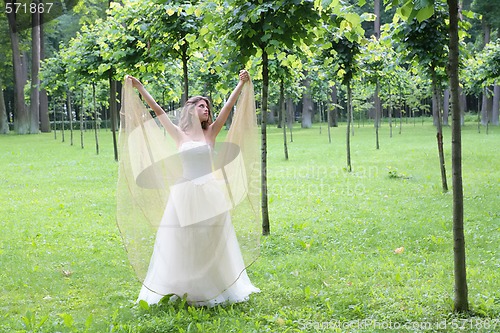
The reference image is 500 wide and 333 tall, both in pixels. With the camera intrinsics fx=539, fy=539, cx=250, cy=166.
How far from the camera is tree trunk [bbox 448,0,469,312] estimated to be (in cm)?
399

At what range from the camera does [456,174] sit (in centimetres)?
418

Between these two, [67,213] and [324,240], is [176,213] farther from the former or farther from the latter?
[67,213]

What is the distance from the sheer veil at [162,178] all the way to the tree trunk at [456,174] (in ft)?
5.87

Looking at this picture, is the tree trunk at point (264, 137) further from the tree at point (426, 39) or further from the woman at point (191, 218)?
the tree at point (426, 39)

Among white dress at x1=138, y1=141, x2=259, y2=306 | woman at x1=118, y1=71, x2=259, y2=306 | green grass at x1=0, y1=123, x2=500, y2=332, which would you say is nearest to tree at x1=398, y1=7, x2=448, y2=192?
green grass at x1=0, y1=123, x2=500, y2=332

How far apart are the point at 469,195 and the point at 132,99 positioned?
7.41 meters

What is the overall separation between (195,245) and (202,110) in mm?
1254

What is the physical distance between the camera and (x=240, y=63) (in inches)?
260

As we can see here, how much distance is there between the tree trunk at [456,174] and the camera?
13.1ft

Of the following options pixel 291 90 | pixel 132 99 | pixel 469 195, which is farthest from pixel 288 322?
pixel 291 90

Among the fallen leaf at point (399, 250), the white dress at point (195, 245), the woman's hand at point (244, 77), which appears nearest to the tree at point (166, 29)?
the woman's hand at point (244, 77)

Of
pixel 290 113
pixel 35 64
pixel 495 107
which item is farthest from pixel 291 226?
pixel 495 107

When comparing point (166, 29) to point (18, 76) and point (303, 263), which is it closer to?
point (303, 263)


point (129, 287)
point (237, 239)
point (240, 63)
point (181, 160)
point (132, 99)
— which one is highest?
point (240, 63)
